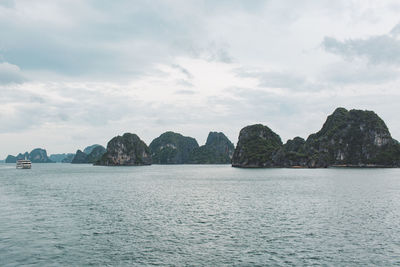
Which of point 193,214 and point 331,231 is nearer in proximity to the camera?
point 331,231

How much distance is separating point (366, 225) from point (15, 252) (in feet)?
157

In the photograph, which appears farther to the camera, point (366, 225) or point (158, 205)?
point (158, 205)

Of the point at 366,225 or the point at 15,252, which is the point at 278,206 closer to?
the point at 366,225

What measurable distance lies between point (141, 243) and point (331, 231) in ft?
86.2

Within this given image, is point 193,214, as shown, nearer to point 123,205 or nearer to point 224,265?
point 123,205

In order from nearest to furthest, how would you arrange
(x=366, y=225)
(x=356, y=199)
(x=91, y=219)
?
(x=366, y=225) < (x=91, y=219) < (x=356, y=199)

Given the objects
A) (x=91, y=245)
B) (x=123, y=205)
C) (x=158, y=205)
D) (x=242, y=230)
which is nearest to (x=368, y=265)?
(x=242, y=230)

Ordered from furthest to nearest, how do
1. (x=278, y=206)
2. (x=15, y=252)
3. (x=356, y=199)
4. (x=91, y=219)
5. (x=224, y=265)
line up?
(x=356, y=199) < (x=278, y=206) < (x=91, y=219) < (x=15, y=252) < (x=224, y=265)

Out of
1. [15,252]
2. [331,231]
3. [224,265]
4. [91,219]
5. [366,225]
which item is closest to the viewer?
[224,265]

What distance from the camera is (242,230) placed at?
150ft

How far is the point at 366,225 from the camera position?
160 feet

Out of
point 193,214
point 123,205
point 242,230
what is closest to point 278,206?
point 193,214

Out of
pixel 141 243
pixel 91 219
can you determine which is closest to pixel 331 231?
pixel 141 243

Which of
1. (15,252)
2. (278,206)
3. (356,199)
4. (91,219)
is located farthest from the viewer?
(356,199)
